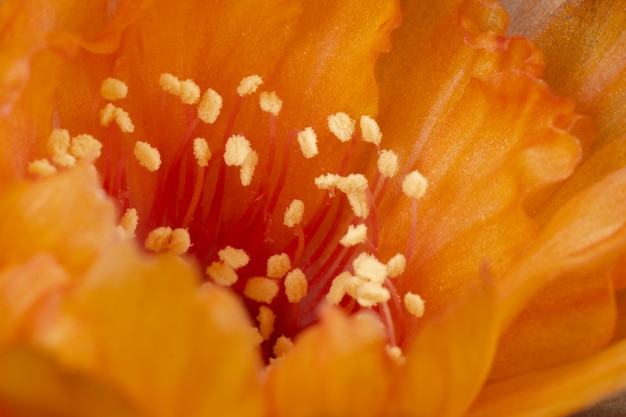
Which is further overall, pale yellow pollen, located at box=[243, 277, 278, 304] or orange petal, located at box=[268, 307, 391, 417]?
pale yellow pollen, located at box=[243, 277, 278, 304]

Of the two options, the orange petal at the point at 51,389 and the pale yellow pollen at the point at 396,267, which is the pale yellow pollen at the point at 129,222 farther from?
the orange petal at the point at 51,389

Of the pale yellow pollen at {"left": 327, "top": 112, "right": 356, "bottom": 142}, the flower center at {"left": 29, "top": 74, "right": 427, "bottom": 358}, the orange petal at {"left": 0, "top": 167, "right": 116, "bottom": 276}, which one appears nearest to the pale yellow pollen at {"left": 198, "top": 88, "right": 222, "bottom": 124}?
the flower center at {"left": 29, "top": 74, "right": 427, "bottom": 358}

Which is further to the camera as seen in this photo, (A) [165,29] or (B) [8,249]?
(A) [165,29]

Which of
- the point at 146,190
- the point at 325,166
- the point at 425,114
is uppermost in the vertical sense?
the point at 425,114

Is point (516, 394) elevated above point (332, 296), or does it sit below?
above

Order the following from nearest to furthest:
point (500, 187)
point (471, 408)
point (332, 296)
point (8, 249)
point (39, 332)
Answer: point (39, 332) < point (8, 249) < point (471, 408) < point (500, 187) < point (332, 296)

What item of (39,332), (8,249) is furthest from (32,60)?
(39,332)

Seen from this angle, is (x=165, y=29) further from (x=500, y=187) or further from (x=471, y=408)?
(x=471, y=408)

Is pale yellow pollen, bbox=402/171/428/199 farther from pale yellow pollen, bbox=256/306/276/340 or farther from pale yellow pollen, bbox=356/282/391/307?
pale yellow pollen, bbox=256/306/276/340

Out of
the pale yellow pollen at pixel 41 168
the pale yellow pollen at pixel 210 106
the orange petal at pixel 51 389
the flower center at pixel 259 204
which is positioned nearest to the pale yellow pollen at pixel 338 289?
the flower center at pixel 259 204
